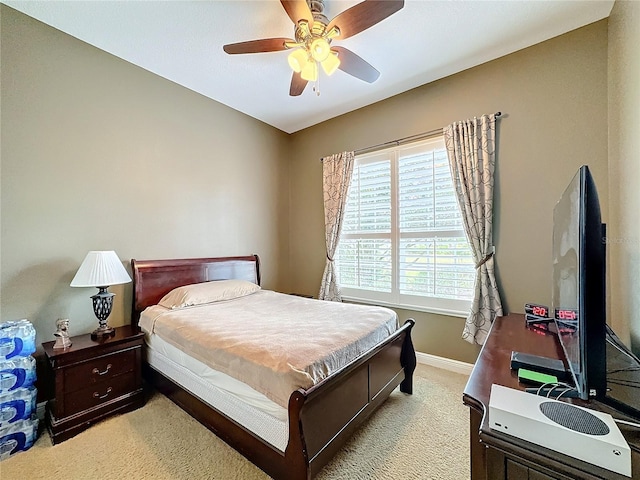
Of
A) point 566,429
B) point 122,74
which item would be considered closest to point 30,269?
point 122,74

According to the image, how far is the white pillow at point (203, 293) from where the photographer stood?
2561mm

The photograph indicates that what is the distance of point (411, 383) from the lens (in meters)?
2.42

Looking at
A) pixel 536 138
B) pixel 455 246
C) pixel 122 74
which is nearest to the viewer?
pixel 536 138

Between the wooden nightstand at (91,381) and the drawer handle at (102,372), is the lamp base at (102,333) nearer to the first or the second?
the wooden nightstand at (91,381)

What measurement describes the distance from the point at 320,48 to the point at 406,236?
2.07 m

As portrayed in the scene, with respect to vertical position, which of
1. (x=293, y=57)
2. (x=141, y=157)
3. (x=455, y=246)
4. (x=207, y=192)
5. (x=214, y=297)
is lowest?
(x=214, y=297)

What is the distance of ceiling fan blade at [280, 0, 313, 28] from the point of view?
1.61m

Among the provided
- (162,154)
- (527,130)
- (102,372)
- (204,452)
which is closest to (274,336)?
(204,452)

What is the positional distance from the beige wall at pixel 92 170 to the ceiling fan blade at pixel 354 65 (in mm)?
1969

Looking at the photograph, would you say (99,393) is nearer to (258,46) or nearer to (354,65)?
(258,46)

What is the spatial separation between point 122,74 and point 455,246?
371 cm

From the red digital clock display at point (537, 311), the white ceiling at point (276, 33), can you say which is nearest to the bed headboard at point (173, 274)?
the white ceiling at point (276, 33)

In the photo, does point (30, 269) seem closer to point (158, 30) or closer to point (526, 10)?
point (158, 30)

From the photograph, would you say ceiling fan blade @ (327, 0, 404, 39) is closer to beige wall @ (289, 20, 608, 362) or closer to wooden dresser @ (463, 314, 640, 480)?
beige wall @ (289, 20, 608, 362)
